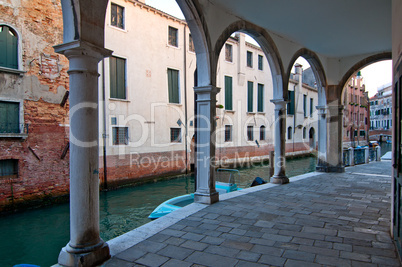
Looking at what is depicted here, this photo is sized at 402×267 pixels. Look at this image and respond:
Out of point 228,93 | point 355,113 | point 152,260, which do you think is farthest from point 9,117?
point 355,113

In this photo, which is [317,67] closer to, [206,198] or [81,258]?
[206,198]

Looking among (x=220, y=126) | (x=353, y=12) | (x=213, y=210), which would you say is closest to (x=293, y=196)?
(x=213, y=210)

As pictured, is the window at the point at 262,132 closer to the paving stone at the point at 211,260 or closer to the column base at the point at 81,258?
the paving stone at the point at 211,260

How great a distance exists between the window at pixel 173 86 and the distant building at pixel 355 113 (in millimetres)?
20385

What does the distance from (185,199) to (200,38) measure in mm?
4857

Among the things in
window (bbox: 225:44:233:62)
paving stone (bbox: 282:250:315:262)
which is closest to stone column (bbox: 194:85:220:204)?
paving stone (bbox: 282:250:315:262)

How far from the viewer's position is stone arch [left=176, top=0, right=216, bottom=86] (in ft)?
14.6

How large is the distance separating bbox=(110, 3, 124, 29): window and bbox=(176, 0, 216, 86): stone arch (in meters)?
8.13

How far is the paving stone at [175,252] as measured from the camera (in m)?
2.83

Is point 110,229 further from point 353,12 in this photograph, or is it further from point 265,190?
point 353,12

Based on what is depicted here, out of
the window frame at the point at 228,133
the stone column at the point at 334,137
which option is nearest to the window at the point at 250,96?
the window frame at the point at 228,133

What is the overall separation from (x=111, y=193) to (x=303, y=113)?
19.3m

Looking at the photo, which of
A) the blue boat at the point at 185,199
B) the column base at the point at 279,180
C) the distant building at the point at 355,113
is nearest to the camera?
the column base at the point at 279,180

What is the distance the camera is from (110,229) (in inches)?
304
